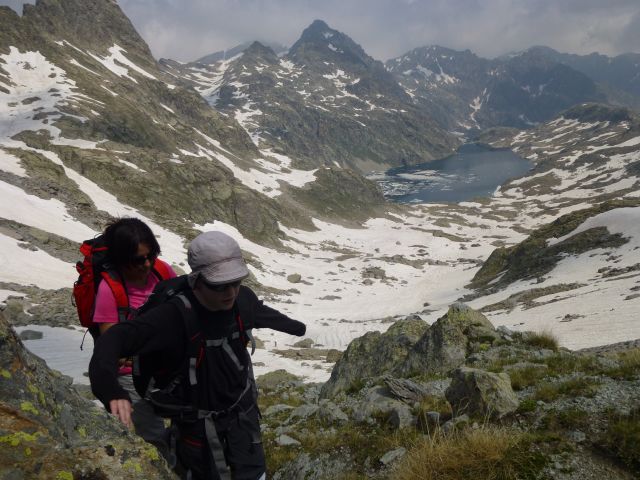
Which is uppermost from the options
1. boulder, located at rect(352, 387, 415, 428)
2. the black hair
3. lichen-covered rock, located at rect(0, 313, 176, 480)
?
the black hair

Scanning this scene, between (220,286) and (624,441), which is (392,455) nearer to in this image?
(624,441)

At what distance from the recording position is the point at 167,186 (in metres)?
67.9

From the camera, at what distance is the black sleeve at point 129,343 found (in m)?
3.24

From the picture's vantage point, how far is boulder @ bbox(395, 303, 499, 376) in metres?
11.4

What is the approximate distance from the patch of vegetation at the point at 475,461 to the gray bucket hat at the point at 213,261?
2.94 m

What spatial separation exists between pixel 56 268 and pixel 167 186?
1649 inches

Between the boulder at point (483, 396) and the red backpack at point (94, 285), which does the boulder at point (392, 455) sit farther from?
the red backpack at point (94, 285)

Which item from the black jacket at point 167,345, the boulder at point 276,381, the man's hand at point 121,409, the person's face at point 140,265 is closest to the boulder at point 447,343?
the boulder at point 276,381

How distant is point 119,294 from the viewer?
4.89 metres

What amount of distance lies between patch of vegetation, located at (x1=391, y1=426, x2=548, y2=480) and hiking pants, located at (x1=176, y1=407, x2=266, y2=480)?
1726 mm

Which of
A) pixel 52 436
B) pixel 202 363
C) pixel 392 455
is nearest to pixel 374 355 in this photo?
pixel 392 455

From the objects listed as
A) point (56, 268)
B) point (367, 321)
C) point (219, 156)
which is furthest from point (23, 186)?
point (219, 156)

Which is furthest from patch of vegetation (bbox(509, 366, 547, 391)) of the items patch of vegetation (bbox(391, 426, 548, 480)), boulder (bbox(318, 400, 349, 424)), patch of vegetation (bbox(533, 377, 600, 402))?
boulder (bbox(318, 400, 349, 424))

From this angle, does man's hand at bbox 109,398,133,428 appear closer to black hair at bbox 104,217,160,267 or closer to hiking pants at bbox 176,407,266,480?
hiking pants at bbox 176,407,266,480
